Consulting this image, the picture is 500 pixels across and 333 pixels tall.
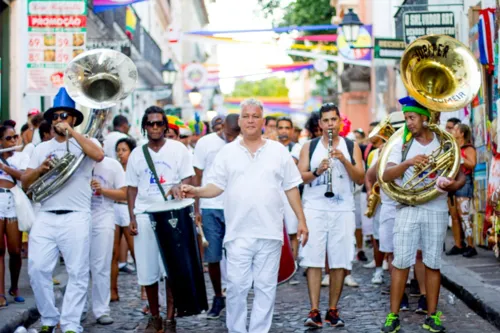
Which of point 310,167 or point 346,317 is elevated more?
point 310,167

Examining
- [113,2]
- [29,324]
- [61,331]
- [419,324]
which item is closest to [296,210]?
[419,324]

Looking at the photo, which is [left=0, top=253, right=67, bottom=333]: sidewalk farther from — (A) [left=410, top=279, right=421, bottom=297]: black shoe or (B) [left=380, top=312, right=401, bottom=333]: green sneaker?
(A) [left=410, top=279, right=421, bottom=297]: black shoe

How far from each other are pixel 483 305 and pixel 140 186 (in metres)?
3.26

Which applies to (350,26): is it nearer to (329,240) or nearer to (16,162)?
(16,162)

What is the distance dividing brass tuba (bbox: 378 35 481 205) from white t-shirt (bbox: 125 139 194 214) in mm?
1686

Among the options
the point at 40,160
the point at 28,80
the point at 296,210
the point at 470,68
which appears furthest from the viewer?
the point at 28,80

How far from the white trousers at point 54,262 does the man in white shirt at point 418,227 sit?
8.11 ft

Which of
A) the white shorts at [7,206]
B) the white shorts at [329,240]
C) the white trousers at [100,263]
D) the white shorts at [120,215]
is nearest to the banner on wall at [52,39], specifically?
the white shorts at [120,215]

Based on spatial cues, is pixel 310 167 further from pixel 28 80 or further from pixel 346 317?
pixel 28 80

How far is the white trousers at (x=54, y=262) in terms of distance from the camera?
7703 mm

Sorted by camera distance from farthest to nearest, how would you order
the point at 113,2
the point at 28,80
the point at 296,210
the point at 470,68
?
the point at 113,2 → the point at 28,80 → the point at 470,68 → the point at 296,210

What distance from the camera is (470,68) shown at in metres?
8.51

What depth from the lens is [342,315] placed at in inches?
355

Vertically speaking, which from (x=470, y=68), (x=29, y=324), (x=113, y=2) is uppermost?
(x=113, y=2)
